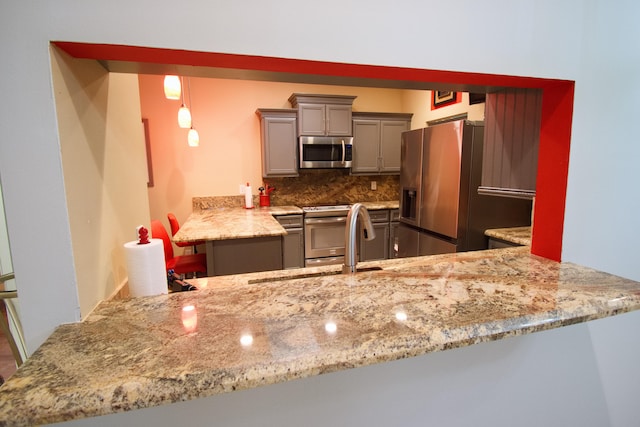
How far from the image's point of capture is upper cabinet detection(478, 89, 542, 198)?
4.57 ft

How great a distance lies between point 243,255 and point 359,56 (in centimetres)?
212

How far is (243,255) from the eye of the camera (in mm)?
2648

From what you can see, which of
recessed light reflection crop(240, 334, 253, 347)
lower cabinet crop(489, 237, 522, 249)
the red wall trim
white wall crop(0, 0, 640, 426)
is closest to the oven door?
lower cabinet crop(489, 237, 522, 249)

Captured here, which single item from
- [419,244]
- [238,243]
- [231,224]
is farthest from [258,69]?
[419,244]

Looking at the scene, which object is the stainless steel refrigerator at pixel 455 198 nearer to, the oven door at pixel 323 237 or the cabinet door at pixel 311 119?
the oven door at pixel 323 237

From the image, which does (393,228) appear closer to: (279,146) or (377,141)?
(377,141)

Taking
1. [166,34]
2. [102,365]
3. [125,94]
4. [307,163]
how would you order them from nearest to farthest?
1. [102,365]
2. [166,34]
3. [125,94]
4. [307,163]

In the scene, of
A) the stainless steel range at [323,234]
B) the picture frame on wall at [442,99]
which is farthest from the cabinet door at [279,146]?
the picture frame on wall at [442,99]

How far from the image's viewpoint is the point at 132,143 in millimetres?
1192

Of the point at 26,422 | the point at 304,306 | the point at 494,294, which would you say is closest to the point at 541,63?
the point at 494,294

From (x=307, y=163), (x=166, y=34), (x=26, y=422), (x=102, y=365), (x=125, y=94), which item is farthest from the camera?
(x=307, y=163)

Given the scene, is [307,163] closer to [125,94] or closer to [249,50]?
[125,94]

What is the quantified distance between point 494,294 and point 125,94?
149 centimetres

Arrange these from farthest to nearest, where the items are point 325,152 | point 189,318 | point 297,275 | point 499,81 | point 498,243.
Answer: point 325,152 < point 498,243 < point 297,275 < point 499,81 < point 189,318
